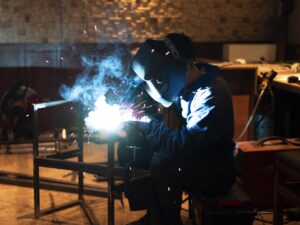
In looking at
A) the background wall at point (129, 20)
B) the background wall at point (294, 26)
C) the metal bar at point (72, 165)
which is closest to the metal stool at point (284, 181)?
the metal bar at point (72, 165)

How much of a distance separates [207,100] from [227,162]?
377 mm

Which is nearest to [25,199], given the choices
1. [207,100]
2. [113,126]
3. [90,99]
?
[90,99]

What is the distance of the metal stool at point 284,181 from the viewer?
243cm

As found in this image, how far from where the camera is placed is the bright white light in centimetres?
260

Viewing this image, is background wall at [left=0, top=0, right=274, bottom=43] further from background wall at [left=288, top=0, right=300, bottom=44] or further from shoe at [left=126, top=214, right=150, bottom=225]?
shoe at [left=126, top=214, right=150, bottom=225]

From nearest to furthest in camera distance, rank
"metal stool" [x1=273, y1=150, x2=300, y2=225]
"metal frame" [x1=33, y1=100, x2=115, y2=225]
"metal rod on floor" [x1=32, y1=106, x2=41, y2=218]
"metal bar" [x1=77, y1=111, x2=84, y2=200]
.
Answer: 1. "metal stool" [x1=273, y1=150, x2=300, y2=225]
2. "metal frame" [x1=33, y1=100, x2=115, y2=225]
3. "metal rod on floor" [x1=32, y1=106, x2=41, y2=218]
4. "metal bar" [x1=77, y1=111, x2=84, y2=200]

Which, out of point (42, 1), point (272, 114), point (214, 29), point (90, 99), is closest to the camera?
point (90, 99)

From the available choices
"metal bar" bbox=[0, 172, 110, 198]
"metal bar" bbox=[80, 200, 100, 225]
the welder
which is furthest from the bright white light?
"metal bar" bbox=[0, 172, 110, 198]

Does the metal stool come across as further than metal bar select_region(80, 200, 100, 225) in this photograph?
No

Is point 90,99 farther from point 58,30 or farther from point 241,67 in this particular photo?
point 58,30

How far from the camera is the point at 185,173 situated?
7.70 feet

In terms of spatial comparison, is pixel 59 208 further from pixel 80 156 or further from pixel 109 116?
pixel 109 116

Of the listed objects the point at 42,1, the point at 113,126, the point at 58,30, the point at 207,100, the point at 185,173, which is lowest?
the point at 185,173

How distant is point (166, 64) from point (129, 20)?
11.9 feet
